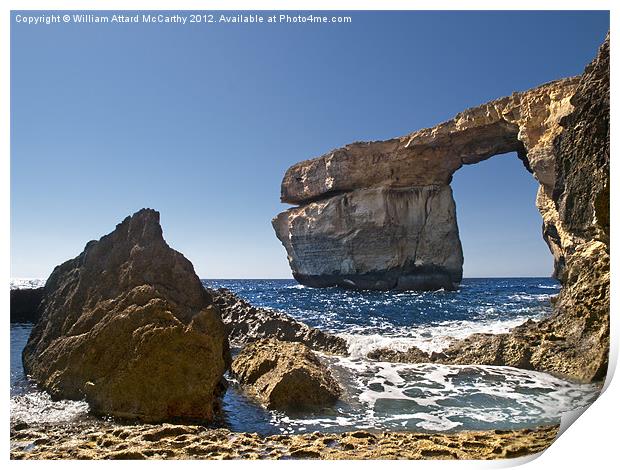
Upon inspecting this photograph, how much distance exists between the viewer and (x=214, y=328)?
396 cm

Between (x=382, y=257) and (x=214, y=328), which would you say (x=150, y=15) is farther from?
(x=382, y=257)

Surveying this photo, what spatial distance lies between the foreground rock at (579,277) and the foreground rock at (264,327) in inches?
29.7

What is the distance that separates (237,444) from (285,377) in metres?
0.85

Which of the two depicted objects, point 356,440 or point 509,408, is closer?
point 356,440

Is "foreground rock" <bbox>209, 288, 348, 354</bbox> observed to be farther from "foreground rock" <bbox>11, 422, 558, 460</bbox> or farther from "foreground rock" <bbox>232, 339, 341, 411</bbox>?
"foreground rock" <bbox>11, 422, 558, 460</bbox>

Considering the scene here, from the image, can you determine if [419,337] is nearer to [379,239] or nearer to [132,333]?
[132,333]

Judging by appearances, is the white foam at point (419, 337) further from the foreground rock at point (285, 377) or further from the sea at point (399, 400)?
the foreground rock at point (285, 377)

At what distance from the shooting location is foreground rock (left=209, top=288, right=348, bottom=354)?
577 centimetres

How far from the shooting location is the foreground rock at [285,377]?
3836 millimetres

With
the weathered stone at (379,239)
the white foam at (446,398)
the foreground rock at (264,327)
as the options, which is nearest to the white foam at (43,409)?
the white foam at (446,398)

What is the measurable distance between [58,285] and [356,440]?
3.39 metres

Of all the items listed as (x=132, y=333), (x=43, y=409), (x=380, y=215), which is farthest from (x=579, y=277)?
(x=380, y=215)
